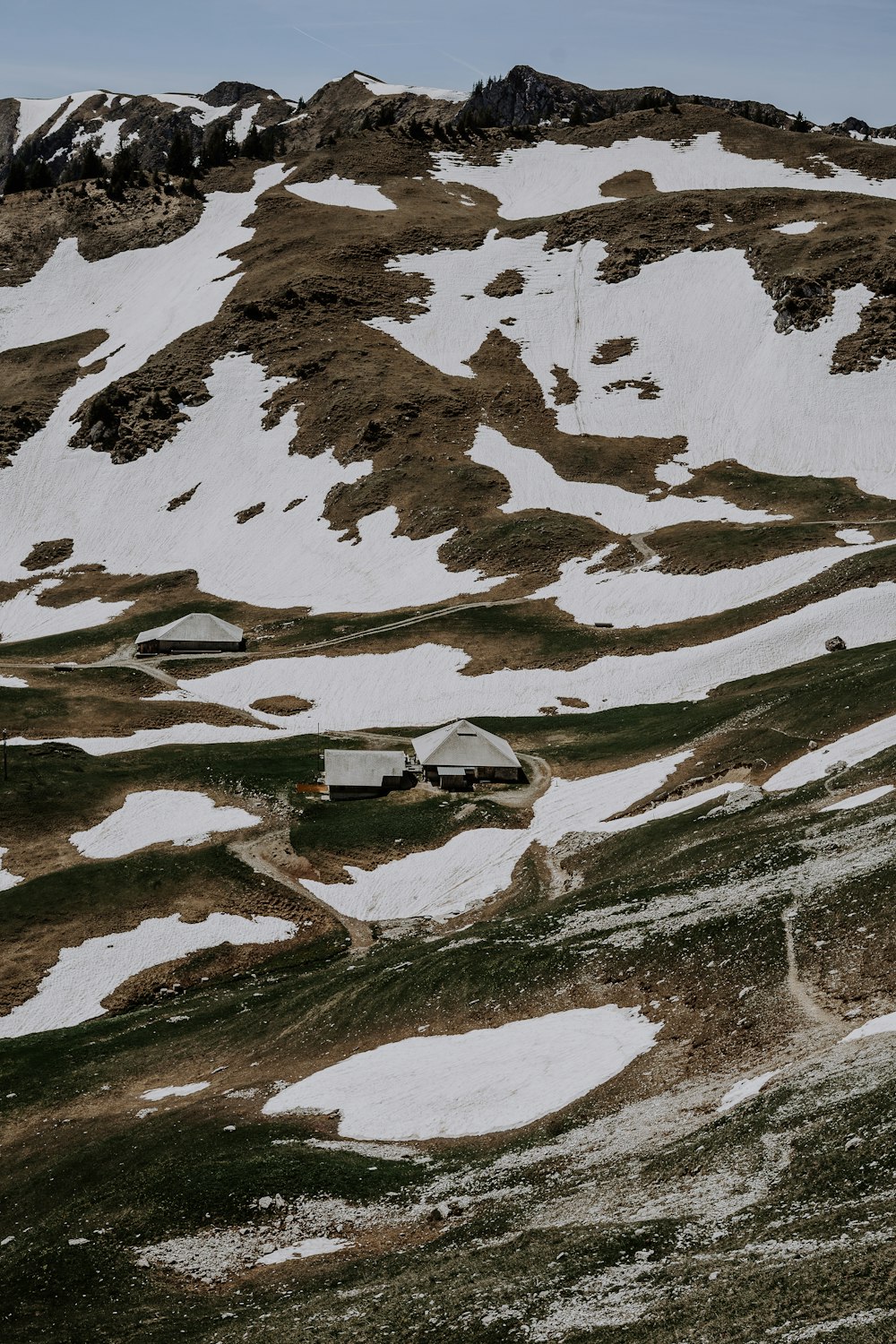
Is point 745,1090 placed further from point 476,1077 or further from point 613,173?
point 613,173

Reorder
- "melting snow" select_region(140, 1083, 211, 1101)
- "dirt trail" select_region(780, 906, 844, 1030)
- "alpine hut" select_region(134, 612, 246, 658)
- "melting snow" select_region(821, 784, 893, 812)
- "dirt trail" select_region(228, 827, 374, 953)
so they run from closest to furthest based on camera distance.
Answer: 1. "dirt trail" select_region(780, 906, 844, 1030)
2. "melting snow" select_region(140, 1083, 211, 1101)
3. "melting snow" select_region(821, 784, 893, 812)
4. "dirt trail" select_region(228, 827, 374, 953)
5. "alpine hut" select_region(134, 612, 246, 658)

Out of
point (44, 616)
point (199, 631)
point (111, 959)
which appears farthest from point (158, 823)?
point (44, 616)

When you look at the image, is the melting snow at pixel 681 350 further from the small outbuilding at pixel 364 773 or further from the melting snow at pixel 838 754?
the melting snow at pixel 838 754

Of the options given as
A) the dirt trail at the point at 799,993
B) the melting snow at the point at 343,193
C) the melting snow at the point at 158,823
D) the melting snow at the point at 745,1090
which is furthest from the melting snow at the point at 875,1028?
the melting snow at the point at 343,193

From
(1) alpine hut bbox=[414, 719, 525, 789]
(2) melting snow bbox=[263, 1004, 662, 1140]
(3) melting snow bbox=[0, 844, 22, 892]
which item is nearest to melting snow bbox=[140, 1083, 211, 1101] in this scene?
(2) melting snow bbox=[263, 1004, 662, 1140]

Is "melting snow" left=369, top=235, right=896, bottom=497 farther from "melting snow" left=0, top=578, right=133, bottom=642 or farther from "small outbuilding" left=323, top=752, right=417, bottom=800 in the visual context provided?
"small outbuilding" left=323, top=752, right=417, bottom=800

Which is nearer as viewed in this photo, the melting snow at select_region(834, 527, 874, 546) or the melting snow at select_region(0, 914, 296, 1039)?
the melting snow at select_region(0, 914, 296, 1039)

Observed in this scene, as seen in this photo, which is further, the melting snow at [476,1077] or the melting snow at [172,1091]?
the melting snow at [172,1091]
